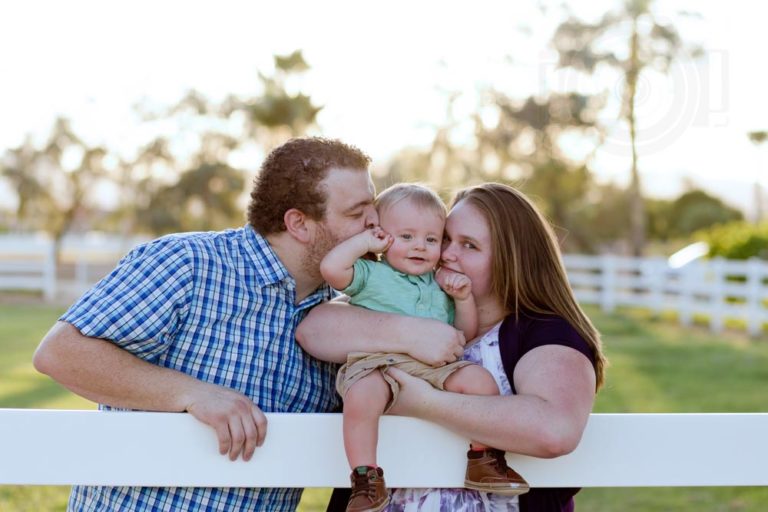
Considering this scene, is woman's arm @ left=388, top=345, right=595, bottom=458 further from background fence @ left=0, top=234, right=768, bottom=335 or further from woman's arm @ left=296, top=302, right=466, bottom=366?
background fence @ left=0, top=234, right=768, bottom=335

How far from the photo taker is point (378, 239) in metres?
2.92

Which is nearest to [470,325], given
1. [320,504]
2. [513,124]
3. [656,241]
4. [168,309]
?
[168,309]

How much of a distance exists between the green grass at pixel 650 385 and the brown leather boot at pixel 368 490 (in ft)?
12.3

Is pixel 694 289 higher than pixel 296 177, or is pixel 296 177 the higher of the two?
pixel 296 177

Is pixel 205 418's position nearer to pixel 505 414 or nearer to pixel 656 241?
pixel 505 414

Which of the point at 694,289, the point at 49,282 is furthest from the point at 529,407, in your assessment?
the point at 49,282

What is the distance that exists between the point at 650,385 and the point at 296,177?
8.87 m

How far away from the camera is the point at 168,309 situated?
2605 mm

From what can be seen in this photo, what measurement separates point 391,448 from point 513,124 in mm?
46308

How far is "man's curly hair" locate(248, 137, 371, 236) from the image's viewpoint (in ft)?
9.61

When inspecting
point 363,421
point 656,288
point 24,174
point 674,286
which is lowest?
point 656,288

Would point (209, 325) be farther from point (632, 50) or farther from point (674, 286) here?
point (632, 50)

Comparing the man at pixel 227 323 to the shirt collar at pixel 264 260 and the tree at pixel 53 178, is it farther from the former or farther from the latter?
the tree at pixel 53 178

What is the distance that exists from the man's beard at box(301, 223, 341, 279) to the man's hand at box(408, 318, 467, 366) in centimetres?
43
